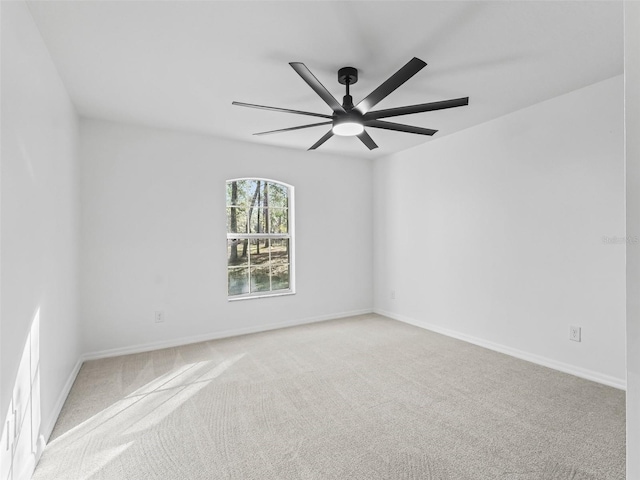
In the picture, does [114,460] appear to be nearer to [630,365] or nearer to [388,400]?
[388,400]

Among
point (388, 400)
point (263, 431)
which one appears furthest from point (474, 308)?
point (263, 431)

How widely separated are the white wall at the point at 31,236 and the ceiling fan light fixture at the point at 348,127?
1833 mm

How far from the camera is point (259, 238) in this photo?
14.9 feet

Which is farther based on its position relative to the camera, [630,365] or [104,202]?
[104,202]

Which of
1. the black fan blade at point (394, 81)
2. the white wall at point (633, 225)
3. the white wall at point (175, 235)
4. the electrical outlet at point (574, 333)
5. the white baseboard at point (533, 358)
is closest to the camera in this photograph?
the white wall at point (633, 225)

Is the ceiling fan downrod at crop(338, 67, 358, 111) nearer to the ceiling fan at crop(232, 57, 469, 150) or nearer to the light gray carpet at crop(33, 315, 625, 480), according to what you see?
the ceiling fan at crop(232, 57, 469, 150)

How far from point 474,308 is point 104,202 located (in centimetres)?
420

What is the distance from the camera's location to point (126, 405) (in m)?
2.47

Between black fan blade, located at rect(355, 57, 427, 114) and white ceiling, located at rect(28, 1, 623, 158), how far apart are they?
34cm

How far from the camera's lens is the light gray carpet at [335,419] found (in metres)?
1.79

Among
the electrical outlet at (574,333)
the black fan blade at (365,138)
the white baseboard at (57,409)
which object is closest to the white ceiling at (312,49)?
the black fan blade at (365,138)

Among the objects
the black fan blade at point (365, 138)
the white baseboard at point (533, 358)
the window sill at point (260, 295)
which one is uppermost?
the black fan blade at point (365, 138)

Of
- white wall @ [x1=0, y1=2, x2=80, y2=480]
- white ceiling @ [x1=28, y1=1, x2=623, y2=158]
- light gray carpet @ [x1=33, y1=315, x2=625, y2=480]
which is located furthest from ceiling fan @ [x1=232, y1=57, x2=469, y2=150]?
A: light gray carpet @ [x1=33, y1=315, x2=625, y2=480]

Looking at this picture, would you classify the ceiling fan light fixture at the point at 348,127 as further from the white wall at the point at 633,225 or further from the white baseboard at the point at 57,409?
the white baseboard at the point at 57,409
